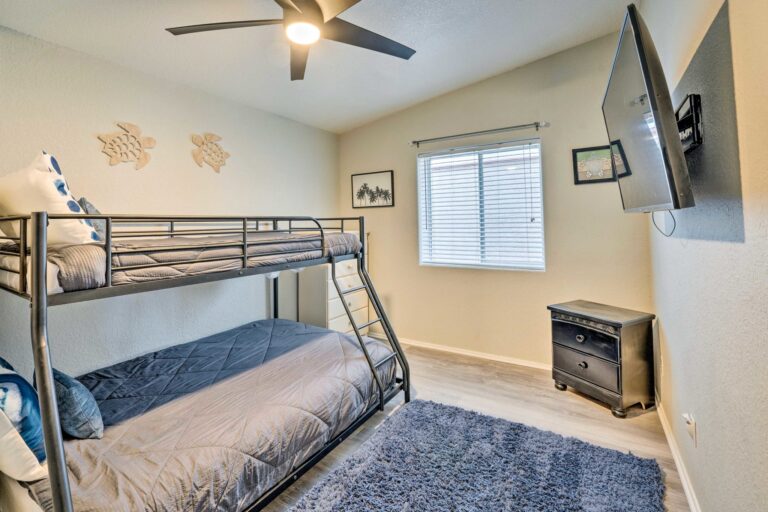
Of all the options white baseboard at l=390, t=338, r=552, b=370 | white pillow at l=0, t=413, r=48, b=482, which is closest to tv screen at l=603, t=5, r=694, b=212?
white baseboard at l=390, t=338, r=552, b=370

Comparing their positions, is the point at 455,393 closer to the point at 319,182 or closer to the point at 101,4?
the point at 319,182

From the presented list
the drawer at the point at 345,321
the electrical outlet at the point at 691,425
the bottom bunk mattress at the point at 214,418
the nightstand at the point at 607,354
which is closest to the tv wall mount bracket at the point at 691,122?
the electrical outlet at the point at 691,425

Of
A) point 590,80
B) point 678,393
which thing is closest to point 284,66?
point 590,80

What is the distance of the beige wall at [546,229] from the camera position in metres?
2.66

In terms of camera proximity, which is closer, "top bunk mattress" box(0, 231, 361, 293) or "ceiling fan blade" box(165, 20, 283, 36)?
"top bunk mattress" box(0, 231, 361, 293)

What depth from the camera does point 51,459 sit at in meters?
0.96

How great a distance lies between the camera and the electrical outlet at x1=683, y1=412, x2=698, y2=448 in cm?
144

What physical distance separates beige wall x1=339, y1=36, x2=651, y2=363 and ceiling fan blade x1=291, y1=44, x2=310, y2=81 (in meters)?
1.69

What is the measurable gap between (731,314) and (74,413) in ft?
7.76

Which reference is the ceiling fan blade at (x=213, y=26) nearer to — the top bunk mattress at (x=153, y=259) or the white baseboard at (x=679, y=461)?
the top bunk mattress at (x=153, y=259)

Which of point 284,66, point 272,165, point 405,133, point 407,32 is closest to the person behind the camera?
point 407,32

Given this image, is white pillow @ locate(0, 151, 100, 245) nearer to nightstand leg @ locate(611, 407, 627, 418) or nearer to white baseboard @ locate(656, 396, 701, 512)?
white baseboard @ locate(656, 396, 701, 512)

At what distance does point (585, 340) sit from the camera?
2.40 meters

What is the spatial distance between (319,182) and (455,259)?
5.79ft
